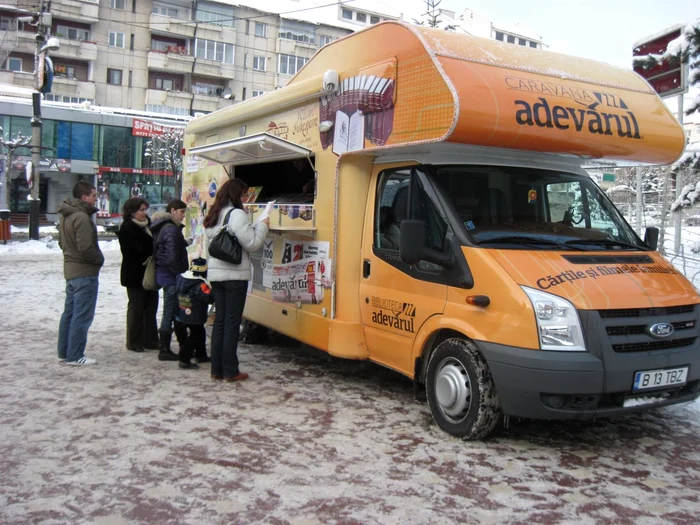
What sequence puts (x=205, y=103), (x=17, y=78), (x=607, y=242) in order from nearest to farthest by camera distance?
(x=607, y=242) < (x=17, y=78) < (x=205, y=103)

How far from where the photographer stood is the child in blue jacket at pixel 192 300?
6.47 metres

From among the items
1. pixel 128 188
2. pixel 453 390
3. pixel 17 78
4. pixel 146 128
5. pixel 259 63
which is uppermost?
pixel 259 63

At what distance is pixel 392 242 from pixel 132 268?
3.36 m

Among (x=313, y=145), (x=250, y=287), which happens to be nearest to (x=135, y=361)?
(x=250, y=287)

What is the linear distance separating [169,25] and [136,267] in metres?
43.1

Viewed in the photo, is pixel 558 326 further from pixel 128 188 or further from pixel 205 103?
pixel 205 103

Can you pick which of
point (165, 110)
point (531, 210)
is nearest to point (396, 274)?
point (531, 210)

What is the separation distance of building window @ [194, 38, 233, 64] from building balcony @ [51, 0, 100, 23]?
7151mm

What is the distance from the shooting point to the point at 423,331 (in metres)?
4.97

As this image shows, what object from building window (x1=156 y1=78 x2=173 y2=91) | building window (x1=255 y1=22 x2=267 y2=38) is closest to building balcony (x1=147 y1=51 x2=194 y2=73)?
building window (x1=156 y1=78 x2=173 y2=91)

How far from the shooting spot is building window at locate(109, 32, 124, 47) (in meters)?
44.6

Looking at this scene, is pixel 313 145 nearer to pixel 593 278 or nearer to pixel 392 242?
pixel 392 242

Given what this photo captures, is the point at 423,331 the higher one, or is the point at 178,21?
the point at 178,21

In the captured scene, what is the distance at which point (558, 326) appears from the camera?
13.7ft
